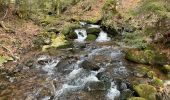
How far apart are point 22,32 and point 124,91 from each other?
9114mm

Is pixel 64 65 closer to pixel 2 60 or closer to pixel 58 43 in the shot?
pixel 2 60

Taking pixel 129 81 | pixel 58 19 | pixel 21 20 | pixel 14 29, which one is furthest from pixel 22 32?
pixel 129 81

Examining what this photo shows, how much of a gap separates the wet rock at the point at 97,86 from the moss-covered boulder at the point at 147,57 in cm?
290

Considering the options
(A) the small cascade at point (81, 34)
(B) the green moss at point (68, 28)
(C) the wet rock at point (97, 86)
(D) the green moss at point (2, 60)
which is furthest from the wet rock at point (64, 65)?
(B) the green moss at point (68, 28)

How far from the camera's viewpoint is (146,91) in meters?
10.8

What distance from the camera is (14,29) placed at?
59.7 ft

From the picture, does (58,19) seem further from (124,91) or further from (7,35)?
(124,91)

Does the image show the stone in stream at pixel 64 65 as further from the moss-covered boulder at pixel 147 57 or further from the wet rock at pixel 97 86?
the moss-covered boulder at pixel 147 57

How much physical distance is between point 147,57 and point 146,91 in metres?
3.77

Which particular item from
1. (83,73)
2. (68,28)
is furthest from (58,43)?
(83,73)

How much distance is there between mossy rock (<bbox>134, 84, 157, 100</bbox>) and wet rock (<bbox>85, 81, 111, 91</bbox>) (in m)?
1.27

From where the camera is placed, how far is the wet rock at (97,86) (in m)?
11.7

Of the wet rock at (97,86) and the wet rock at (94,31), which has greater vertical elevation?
the wet rock at (94,31)

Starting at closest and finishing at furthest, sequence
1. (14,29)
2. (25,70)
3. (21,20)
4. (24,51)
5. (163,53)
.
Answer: (25,70)
(163,53)
(24,51)
(14,29)
(21,20)
